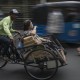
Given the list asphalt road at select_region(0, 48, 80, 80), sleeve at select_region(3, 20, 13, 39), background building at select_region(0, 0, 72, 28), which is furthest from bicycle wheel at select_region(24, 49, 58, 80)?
background building at select_region(0, 0, 72, 28)

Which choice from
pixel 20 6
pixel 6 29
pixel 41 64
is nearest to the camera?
pixel 41 64

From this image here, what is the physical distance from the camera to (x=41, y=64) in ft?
24.1

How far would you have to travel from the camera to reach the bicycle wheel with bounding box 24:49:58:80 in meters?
7.21

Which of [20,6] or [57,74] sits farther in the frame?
[20,6]

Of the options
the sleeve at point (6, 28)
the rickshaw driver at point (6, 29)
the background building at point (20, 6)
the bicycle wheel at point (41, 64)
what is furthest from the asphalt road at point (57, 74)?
the background building at point (20, 6)

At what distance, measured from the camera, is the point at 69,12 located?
10.8 metres

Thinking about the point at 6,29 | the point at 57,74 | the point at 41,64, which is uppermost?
the point at 6,29

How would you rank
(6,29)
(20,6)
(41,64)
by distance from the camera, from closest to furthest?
(41,64), (6,29), (20,6)

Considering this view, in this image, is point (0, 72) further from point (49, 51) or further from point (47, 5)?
point (47, 5)

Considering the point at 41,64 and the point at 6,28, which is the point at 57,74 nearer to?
the point at 41,64

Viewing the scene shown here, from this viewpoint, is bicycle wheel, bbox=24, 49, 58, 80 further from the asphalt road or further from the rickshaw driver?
the rickshaw driver

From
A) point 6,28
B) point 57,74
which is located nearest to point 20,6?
point 6,28

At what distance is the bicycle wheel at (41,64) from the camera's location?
721cm

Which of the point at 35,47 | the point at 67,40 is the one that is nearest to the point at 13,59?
the point at 35,47
